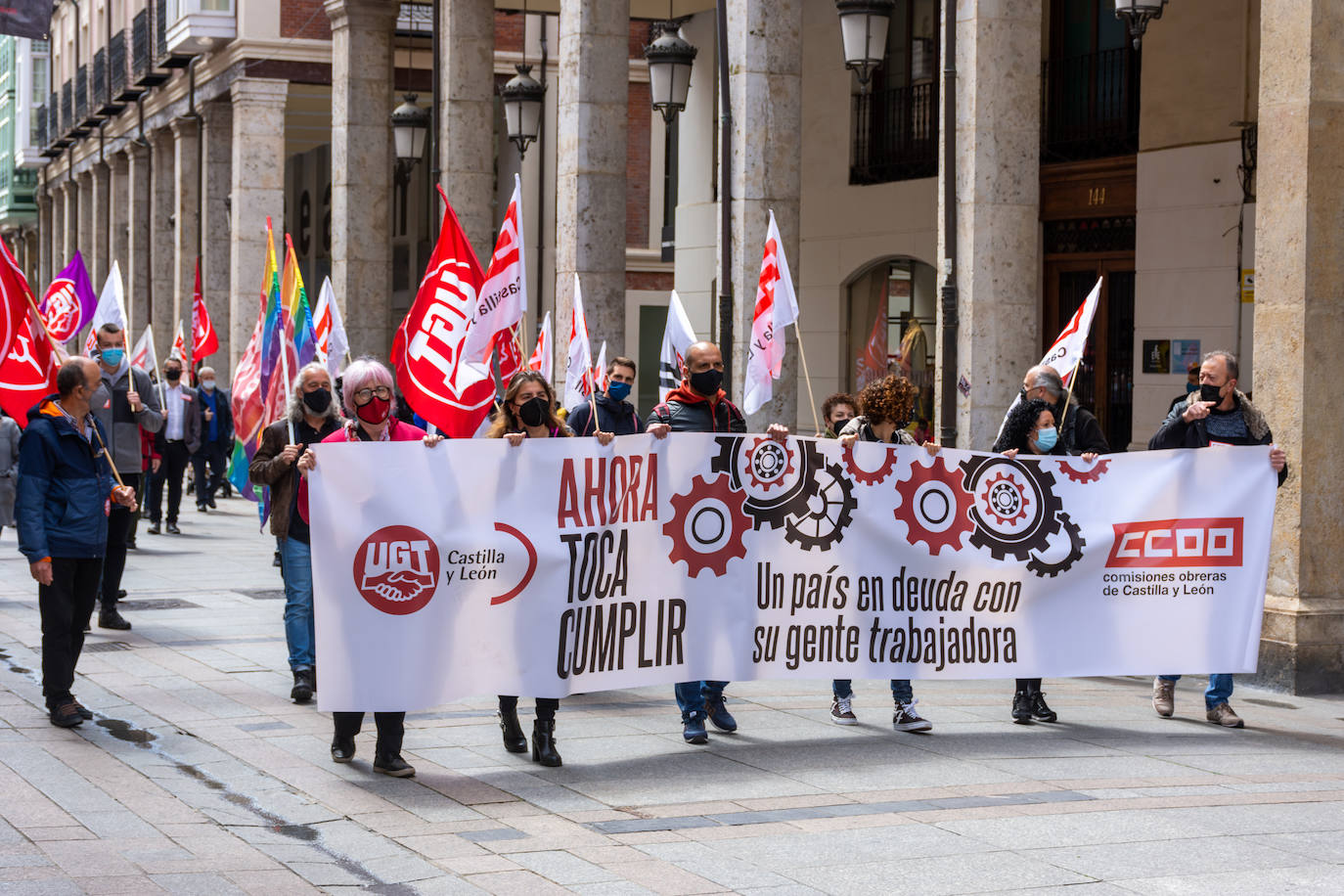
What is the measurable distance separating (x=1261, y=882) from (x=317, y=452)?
173 inches

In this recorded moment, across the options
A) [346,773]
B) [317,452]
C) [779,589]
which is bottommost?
[346,773]

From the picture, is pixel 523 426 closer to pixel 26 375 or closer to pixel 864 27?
pixel 26 375

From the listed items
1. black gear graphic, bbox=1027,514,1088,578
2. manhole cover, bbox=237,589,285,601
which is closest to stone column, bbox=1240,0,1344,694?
black gear graphic, bbox=1027,514,1088,578

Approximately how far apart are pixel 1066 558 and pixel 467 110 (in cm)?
1462

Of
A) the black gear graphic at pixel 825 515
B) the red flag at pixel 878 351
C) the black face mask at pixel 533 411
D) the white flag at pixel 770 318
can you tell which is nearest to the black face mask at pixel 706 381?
the black gear graphic at pixel 825 515

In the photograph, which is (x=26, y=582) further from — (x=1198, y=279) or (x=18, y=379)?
(x=1198, y=279)

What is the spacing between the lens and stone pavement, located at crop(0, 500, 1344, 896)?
6.53 m

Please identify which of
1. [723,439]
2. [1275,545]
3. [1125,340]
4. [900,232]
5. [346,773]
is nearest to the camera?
[346,773]

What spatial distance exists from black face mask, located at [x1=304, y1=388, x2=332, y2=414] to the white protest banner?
1357 mm

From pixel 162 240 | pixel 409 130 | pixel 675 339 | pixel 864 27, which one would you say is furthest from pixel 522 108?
pixel 162 240

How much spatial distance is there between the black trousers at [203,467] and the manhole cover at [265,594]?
27.8 feet

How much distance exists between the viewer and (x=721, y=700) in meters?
9.39

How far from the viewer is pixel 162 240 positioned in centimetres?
4334

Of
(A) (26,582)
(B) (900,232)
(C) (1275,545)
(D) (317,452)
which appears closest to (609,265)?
(B) (900,232)
